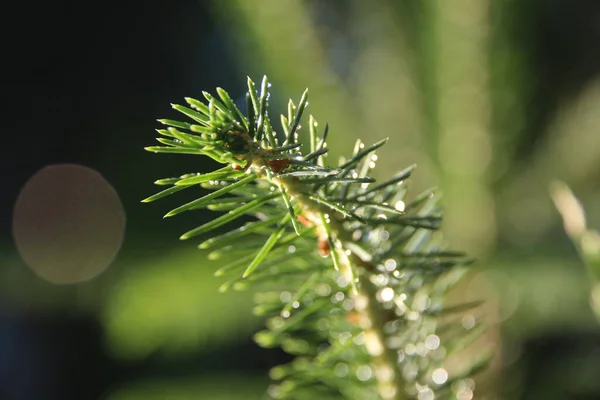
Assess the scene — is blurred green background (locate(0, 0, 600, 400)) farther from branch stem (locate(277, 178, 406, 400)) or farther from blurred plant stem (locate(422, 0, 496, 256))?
branch stem (locate(277, 178, 406, 400))

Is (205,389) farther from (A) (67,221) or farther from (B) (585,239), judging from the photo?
(A) (67,221)

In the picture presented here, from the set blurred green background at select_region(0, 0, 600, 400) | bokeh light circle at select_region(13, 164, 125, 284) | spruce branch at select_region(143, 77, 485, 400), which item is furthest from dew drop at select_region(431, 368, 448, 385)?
bokeh light circle at select_region(13, 164, 125, 284)

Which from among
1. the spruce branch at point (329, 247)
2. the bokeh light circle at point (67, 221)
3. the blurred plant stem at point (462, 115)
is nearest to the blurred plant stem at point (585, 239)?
the spruce branch at point (329, 247)

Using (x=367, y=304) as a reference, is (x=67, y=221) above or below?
above

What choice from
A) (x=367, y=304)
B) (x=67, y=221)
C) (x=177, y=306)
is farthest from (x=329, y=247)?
(x=67, y=221)

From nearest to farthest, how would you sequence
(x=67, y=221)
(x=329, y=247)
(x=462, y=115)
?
(x=329, y=247) < (x=462, y=115) < (x=67, y=221)

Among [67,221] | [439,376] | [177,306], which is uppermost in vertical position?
[67,221]

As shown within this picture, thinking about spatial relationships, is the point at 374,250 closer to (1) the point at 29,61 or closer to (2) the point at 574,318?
(2) the point at 574,318
